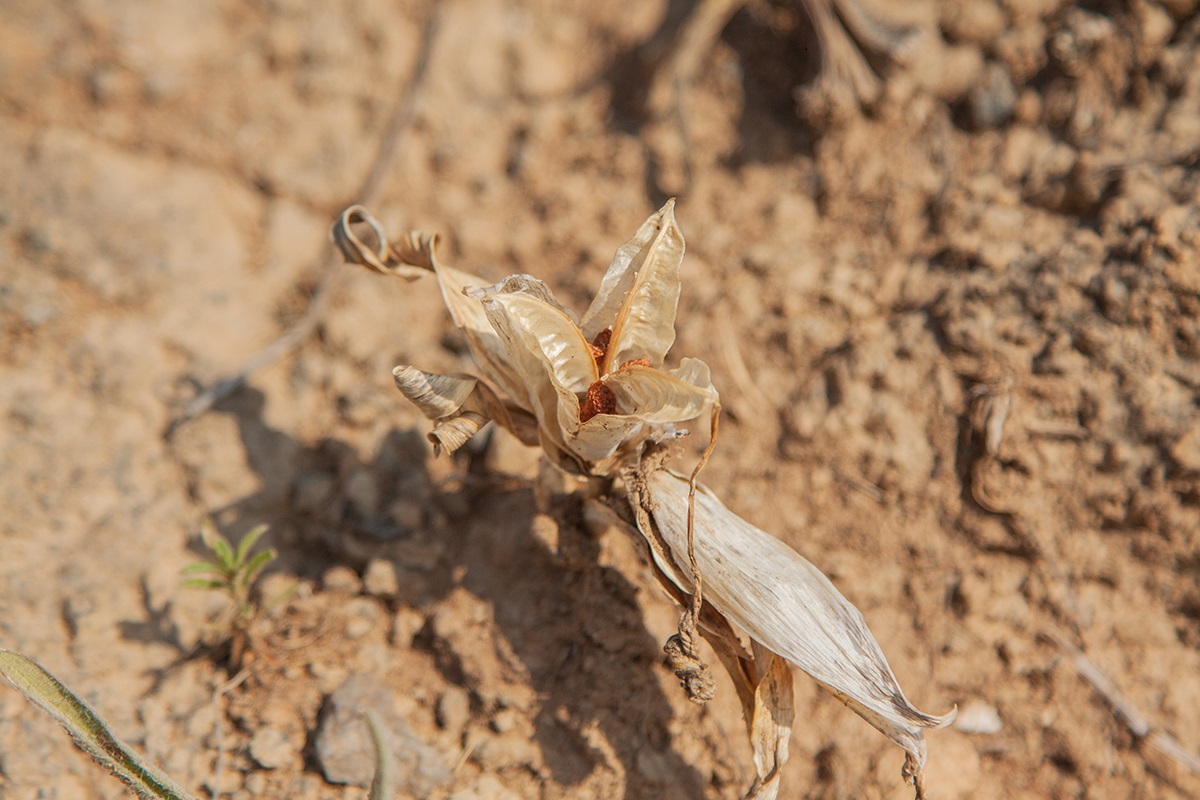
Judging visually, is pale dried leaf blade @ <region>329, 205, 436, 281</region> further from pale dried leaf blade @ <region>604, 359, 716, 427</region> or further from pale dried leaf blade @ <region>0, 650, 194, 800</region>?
pale dried leaf blade @ <region>0, 650, 194, 800</region>

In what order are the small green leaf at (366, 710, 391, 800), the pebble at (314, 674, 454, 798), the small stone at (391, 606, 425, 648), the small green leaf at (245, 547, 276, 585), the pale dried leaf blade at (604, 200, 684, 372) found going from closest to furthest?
the small green leaf at (366, 710, 391, 800)
the pale dried leaf blade at (604, 200, 684, 372)
the pebble at (314, 674, 454, 798)
the small green leaf at (245, 547, 276, 585)
the small stone at (391, 606, 425, 648)

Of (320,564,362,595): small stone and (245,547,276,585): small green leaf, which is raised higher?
(245,547,276,585): small green leaf

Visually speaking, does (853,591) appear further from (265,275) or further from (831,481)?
(265,275)

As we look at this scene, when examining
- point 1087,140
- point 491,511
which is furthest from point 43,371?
point 1087,140

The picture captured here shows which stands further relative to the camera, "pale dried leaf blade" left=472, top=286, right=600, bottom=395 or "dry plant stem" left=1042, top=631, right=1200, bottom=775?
"dry plant stem" left=1042, top=631, right=1200, bottom=775

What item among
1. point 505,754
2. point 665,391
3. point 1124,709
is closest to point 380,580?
point 505,754

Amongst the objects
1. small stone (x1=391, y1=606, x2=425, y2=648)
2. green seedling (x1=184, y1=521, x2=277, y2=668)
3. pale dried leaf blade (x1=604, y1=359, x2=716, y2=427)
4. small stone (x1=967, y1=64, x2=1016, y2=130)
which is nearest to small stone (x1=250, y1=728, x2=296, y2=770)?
A: green seedling (x1=184, y1=521, x2=277, y2=668)
